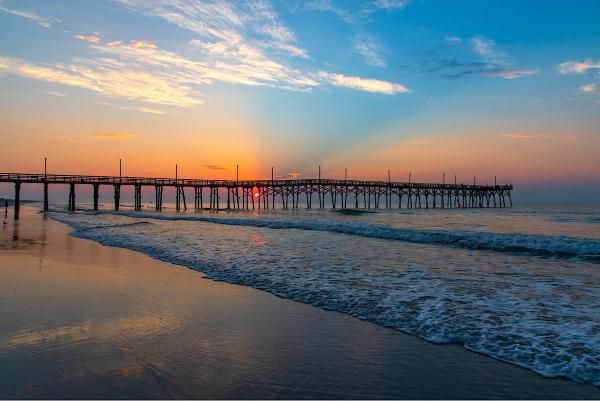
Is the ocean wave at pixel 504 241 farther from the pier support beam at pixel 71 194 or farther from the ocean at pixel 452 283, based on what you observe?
the pier support beam at pixel 71 194

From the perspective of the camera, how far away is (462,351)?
16.4ft

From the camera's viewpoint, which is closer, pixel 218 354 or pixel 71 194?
pixel 218 354

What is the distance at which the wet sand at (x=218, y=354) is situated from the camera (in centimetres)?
387

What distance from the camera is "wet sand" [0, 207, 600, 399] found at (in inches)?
152

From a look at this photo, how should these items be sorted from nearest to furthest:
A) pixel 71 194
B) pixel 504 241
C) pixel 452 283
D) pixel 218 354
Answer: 1. pixel 218 354
2. pixel 452 283
3. pixel 504 241
4. pixel 71 194

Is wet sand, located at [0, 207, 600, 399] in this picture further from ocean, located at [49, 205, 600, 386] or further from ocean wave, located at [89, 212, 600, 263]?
ocean wave, located at [89, 212, 600, 263]

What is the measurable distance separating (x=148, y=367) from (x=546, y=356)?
15.2ft

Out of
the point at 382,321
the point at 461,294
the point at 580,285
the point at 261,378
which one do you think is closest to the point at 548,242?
the point at 580,285

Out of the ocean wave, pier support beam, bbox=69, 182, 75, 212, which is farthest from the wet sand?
pier support beam, bbox=69, 182, 75, 212

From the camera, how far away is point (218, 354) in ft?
15.4

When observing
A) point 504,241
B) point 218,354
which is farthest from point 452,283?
point 504,241

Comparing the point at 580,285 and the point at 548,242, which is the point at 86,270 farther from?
the point at 548,242

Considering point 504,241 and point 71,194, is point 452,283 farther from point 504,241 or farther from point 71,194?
point 71,194

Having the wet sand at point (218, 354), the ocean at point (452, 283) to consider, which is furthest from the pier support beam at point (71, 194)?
the wet sand at point (218, 354)
